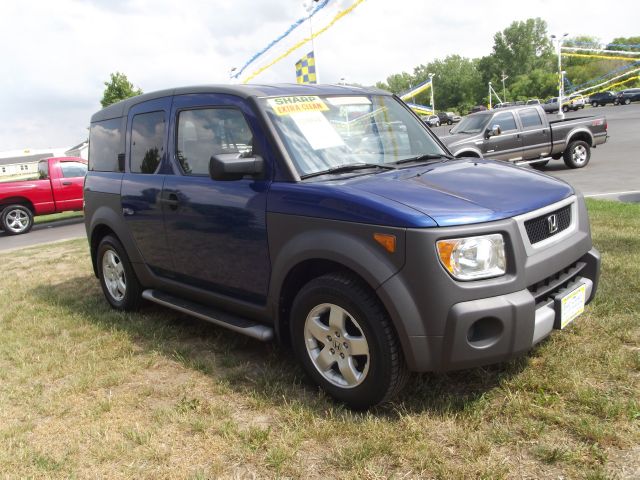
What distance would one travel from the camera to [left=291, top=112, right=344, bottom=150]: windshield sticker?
3492 mm

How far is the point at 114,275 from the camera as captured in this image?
535 centimetres

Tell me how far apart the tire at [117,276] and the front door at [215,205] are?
100cm

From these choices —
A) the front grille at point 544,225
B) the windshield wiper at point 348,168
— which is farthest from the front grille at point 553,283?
the windshield wiper at point 348,168

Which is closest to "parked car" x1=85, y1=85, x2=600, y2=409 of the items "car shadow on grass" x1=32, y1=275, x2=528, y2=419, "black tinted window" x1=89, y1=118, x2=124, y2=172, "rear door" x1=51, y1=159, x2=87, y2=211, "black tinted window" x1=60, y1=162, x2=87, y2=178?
"car shadow on grass" x1=32, y1=275, x2=528, y2=419

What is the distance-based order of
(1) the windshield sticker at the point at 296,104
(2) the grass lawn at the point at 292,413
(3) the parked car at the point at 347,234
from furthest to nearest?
1. (1) the windshield sticker at the point at 296,104
2. (3) the parked car at the point at 347,234
3. (2) the grass lawn at the point at 292,413

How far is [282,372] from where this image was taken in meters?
3.63

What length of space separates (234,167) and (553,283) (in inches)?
77.4

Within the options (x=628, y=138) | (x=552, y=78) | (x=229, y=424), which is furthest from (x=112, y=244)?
(x=552, y=78)

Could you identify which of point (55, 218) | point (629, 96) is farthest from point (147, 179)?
point (629, 96)

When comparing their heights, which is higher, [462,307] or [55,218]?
[462,307]

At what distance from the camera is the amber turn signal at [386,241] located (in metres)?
2.72

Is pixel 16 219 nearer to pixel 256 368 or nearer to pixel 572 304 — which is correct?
pixel 256 368

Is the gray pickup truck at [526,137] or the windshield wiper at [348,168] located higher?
the gray pickup truck at [526,137]

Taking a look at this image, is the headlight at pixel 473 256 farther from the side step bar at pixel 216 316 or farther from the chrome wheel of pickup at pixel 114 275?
the chrome wheel of pickup at pixel 114 275
